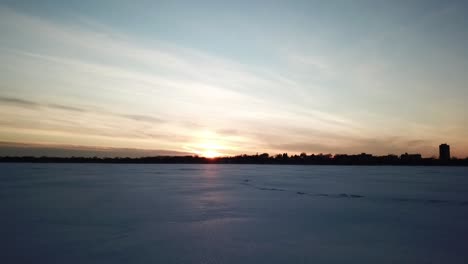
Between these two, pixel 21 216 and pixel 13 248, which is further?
pixel 21 216

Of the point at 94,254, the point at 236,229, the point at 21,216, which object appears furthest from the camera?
the point at 21,216

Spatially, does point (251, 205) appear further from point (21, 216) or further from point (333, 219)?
point (21, 216)

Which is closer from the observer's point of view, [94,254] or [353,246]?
[94,254]

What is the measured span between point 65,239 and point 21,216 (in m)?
4.36

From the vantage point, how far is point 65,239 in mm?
7848

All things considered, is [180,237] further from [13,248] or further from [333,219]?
[333,219]

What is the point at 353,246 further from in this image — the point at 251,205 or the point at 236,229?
the point at 251,205

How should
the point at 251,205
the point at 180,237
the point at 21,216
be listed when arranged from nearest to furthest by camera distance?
1. the point at 180,237
2. the point at 21,216
3. the point at 251,205

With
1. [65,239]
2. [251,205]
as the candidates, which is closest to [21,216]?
[65,239]

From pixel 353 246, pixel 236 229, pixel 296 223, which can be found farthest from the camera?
pixel 296 223

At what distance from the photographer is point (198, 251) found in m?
6.95

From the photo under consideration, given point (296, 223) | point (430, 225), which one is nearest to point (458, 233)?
point (430, 225)

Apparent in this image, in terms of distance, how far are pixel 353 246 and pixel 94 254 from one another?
18.5 ft

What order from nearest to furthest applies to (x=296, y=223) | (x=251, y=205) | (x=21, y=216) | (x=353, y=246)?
(x=353, y=246) < (x=296, y=223) < (x=21, y=216) < (x=251, y=205)
